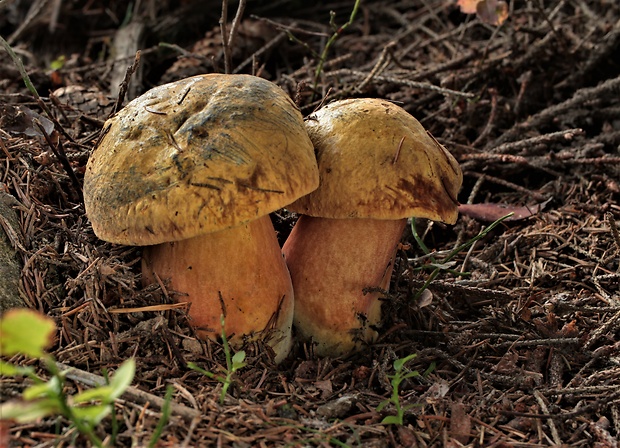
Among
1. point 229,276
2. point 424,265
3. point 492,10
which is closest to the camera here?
point 229,276

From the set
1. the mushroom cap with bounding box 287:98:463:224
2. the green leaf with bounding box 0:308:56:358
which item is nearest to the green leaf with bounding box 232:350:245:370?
the mushroom cap with bounding box 287:98:463:224

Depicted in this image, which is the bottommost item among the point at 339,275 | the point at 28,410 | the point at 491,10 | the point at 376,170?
the point at 339,275

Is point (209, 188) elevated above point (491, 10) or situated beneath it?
situated beneath

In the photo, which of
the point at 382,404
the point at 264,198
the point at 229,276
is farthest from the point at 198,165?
the point at 382,404

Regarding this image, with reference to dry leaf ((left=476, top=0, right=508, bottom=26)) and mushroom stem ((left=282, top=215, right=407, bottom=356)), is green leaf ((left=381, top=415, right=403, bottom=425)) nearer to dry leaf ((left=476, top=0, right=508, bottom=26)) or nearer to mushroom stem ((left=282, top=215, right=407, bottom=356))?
mushroom stem ((left=282, top=215, right=407, bottom=356))

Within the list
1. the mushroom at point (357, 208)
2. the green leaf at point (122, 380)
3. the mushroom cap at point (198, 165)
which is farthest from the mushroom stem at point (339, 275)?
the green leaf at point (122, 380)

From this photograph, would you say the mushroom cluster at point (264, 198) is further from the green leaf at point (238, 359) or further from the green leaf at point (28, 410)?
the green leaf at point (28, 410)

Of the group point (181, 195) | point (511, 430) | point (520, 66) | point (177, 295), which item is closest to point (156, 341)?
point (177, 295)

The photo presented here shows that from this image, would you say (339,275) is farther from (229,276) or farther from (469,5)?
(469,5)
